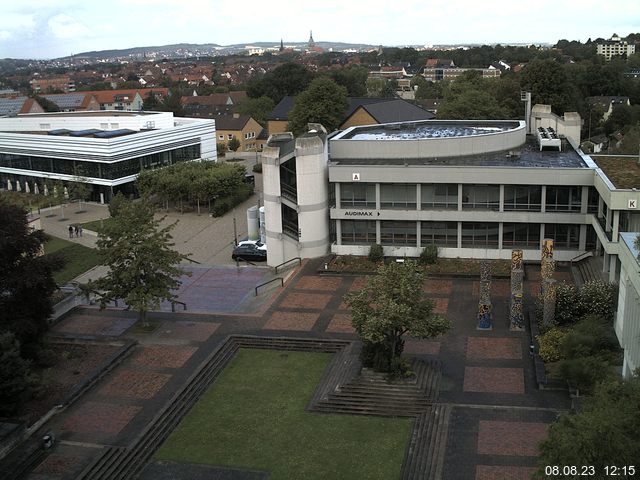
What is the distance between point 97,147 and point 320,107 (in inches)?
1015

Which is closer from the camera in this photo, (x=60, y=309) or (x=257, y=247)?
(x=60, y=309)

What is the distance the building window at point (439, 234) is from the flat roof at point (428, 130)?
673 centimetres

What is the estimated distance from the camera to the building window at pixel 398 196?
132 feet

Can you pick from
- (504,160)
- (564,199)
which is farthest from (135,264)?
(564,199)

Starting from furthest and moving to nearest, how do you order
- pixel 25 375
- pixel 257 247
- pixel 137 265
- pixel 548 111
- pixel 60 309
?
1. pixel 548 111
2. pixel 257 247
3. pixel 60 309
4. pixel 137 265
5. pixel 25 375

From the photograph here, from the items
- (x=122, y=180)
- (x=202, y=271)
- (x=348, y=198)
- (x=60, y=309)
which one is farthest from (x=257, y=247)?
(x=122, y=180)

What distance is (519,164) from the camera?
40.4m

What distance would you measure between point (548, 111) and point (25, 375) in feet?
150

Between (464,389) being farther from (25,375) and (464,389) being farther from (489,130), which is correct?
(489,130)

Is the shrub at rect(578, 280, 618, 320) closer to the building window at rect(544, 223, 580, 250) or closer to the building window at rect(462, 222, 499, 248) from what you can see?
the building window at rect(544, 223, 580, 250)

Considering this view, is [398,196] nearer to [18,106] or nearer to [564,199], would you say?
[564,199]

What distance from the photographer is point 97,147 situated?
64.4 metres

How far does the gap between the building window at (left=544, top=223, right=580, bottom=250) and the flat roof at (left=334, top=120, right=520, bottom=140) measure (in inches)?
353

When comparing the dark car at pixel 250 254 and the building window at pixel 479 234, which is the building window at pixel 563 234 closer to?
the building window at pixel 479 234
